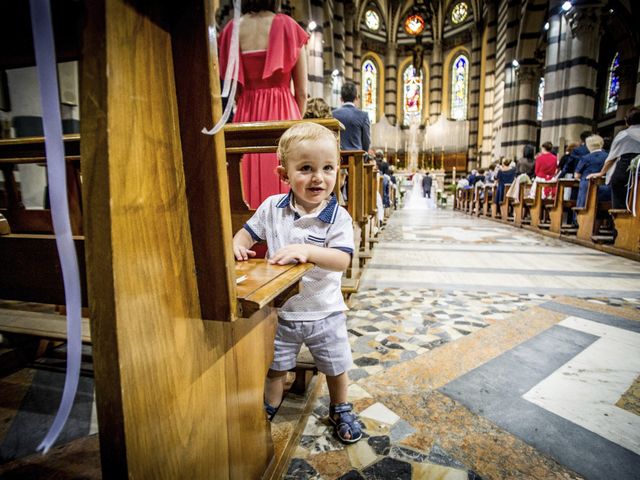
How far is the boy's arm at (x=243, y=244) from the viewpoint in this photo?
1.04 m

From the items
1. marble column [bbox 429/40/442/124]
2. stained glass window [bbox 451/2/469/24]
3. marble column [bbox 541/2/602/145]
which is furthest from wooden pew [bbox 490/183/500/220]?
stained glass window [bbox 451/2/469/24]

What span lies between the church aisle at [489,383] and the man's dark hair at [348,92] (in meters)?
2.13

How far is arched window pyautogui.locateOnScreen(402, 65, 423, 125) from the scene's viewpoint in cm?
2083

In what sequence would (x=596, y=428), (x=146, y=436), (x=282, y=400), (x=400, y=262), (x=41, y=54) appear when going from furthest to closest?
1. (x=400, y=262)
2. (x=282, y=400)
3. (x=596, y=428)
4. (x=146, y=436)
5. (x=41, y=54)

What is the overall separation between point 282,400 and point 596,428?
1.11 meters

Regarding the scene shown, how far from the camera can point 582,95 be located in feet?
27.9

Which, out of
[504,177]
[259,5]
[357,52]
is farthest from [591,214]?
[357,52]

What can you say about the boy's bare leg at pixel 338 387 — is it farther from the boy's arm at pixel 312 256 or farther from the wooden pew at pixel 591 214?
the wooden pew at pixel 591 214

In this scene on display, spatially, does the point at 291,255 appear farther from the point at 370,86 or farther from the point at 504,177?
the point at 370,86

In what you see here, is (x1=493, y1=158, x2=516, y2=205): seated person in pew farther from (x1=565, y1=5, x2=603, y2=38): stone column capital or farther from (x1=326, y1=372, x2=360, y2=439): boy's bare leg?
(x1=326, y1=372, x2=360, y2=439): boy's bare leg

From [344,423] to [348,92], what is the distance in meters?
3.45

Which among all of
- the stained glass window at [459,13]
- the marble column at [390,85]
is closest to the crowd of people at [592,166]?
the marble column at [390,85]

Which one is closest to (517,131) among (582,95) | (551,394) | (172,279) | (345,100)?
(582,95)

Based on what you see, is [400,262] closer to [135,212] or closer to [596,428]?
[596,428]
